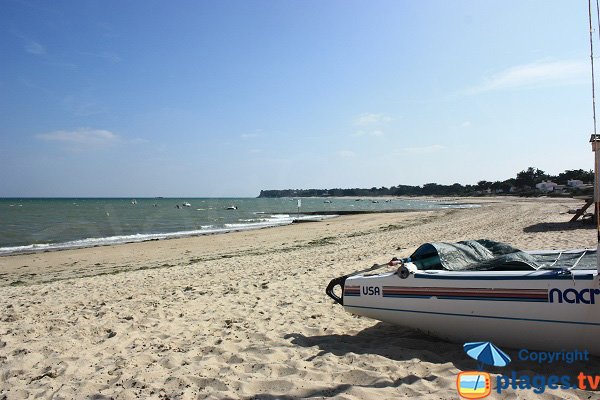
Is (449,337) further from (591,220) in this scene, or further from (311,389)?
(591,220)

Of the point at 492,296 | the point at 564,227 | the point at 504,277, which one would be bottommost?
the point at 564,227

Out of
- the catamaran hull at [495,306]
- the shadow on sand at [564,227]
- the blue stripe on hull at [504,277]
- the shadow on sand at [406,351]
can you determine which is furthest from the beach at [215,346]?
the shadow on sand at [564,227]

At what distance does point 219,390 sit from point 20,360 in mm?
2886

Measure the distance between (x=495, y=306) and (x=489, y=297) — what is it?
11cm

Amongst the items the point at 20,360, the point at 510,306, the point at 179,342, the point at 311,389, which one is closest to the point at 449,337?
the point at 510,306

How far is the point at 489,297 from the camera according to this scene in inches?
175

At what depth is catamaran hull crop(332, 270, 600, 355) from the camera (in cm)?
406

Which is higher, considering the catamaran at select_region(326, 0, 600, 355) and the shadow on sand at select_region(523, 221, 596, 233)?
the catamaran at select_region(326, 0, 600, 355)
